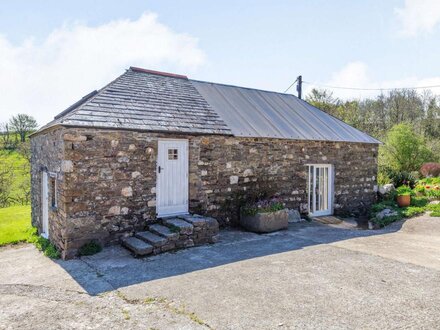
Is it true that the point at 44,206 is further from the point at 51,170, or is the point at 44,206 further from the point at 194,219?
the point at 194,219

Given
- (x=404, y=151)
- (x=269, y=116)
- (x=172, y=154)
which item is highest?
(x=269, y=116)

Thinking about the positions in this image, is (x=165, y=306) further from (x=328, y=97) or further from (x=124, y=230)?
(x=328, y=97)

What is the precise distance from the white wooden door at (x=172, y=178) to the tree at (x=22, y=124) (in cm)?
2337

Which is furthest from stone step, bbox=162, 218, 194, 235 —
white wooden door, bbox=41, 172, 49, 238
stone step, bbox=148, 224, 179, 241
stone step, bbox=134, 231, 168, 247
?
white wooden door, bbox=41, 172, 49, 238

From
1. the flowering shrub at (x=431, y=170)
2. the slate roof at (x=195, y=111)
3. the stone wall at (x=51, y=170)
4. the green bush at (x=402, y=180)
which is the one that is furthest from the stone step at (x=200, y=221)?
the flowering shrub at (x=431, y=170)

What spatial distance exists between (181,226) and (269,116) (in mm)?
5861

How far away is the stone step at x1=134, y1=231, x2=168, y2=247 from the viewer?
7.10m

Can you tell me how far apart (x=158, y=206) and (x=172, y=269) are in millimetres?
2536

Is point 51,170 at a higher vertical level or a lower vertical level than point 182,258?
higher

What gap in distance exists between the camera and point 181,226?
7570mm

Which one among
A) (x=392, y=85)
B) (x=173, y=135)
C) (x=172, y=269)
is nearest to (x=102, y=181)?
(x=173, y=135)

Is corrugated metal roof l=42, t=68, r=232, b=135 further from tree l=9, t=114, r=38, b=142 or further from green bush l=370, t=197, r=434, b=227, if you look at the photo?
tree l=9, t=114, r=38, b=142

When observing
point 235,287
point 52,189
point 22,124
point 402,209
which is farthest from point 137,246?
point 22,124

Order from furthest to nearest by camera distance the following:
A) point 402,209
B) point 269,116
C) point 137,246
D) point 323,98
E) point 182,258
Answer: point 323,98 < point 402,209 < point 269,116 < point 137,246 < point 182,258
